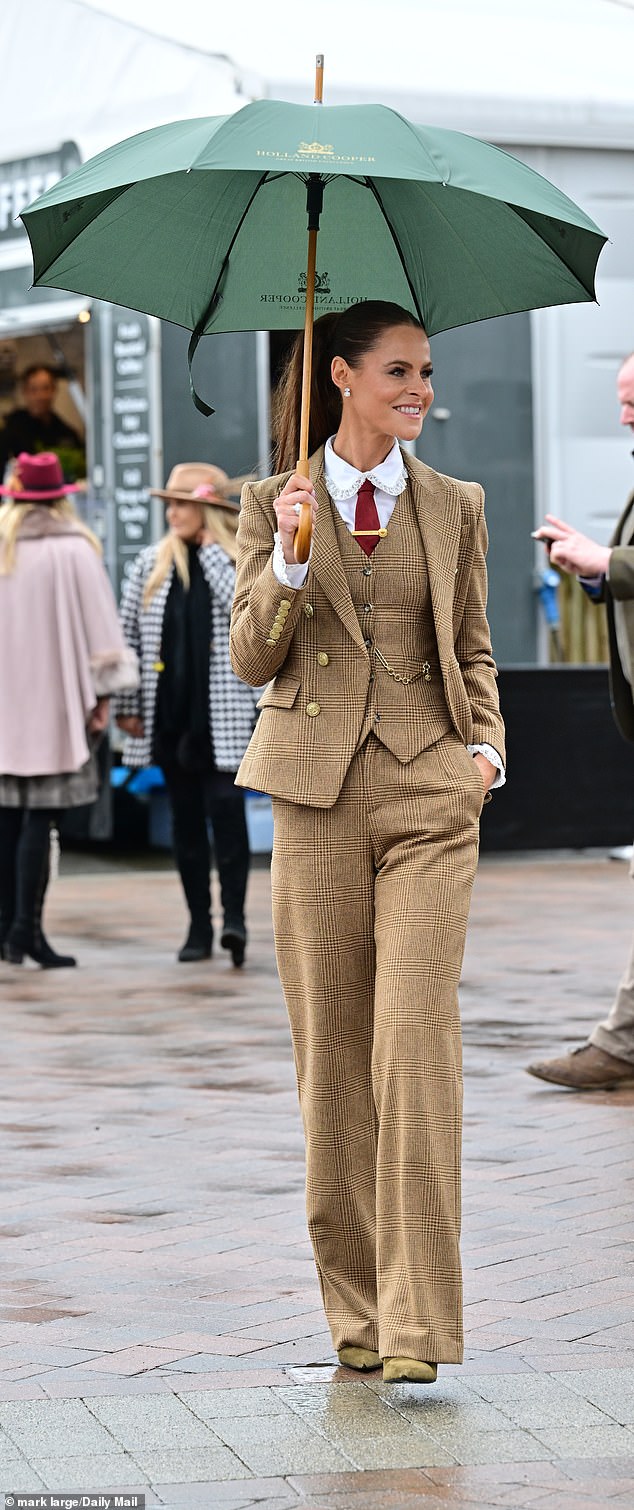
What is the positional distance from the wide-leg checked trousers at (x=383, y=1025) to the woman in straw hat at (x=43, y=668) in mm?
5518

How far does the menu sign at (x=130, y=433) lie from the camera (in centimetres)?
1263

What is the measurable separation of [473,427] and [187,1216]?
339 inches

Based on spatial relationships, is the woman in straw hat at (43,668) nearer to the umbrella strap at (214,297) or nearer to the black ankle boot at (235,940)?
the black ankle boot at (235,940)

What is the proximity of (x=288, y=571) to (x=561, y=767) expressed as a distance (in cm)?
984

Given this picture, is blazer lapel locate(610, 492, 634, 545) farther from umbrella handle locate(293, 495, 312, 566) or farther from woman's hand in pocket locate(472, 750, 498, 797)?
umbrella handle locate(293, 495, 312, 566)

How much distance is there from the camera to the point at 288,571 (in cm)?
375

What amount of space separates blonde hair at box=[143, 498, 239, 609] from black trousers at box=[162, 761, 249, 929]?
0.75 metres

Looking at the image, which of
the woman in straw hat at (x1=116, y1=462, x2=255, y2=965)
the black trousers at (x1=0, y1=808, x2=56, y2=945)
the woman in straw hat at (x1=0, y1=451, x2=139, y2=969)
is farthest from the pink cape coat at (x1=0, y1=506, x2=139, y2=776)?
the black trousers at (x1=0, y1=808, x2=56, y2=945)

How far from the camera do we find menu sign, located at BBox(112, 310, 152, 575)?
12.6m

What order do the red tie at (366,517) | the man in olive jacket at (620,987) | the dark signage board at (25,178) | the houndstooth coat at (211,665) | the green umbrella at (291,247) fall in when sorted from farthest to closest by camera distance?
the dark signage board at (25,178) < the houndstooth coat at (211,665) < the man in olive jacket at (620,987) < the green umbrella at (291,247) < the red tie at (366,517)

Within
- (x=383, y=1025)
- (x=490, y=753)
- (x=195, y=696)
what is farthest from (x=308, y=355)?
(x=195, y=696)

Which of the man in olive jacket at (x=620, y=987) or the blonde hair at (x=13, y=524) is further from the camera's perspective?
the blonde hair at (x=13, y=524)

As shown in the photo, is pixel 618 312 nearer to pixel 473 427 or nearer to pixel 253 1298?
pixel 473 427

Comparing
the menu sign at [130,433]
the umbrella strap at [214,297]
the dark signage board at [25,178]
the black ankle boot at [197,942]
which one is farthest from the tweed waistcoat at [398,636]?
the dark signage board at [25,178]
